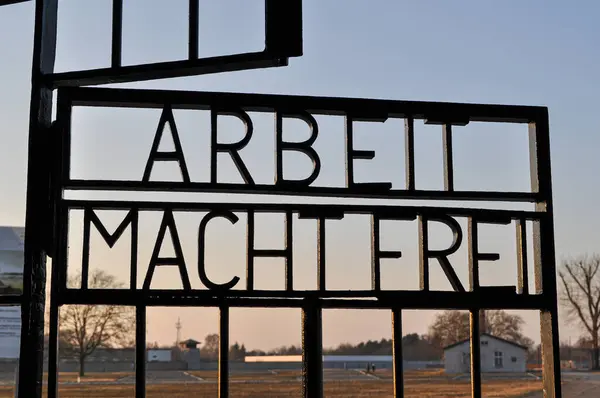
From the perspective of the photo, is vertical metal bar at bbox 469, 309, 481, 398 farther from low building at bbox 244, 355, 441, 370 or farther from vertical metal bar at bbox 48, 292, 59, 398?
low building at bbox 244, 355, 441, 370

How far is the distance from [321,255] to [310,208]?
33cm

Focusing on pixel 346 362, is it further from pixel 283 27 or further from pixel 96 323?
pixel 283 27

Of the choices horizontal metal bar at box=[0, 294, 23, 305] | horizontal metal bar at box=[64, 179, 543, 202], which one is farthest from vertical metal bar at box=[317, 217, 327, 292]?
horizontal metal bar at box=[0, 294, 23, 305]

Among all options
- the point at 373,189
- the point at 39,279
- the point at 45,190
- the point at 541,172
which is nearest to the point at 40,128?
the point at 45,190

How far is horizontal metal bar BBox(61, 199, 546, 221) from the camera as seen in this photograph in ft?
19.2

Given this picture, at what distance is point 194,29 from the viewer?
19.3 ft

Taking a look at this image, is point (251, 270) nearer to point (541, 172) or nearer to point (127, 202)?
point (127, 202)

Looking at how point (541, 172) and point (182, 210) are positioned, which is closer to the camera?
point (182, 210)

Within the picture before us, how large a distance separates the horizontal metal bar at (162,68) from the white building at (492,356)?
185ft

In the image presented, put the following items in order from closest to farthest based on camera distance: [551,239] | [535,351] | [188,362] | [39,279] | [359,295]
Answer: [39,279]
[359,295]
[551,239]
[188,362]
[535,351]

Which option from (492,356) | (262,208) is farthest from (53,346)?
(492,356)

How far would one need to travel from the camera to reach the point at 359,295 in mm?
5988

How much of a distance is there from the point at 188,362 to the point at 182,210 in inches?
2651

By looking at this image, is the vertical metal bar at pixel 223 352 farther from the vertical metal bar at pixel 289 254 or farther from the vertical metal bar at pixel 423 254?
the vertical metal bar at pixel 423 254
